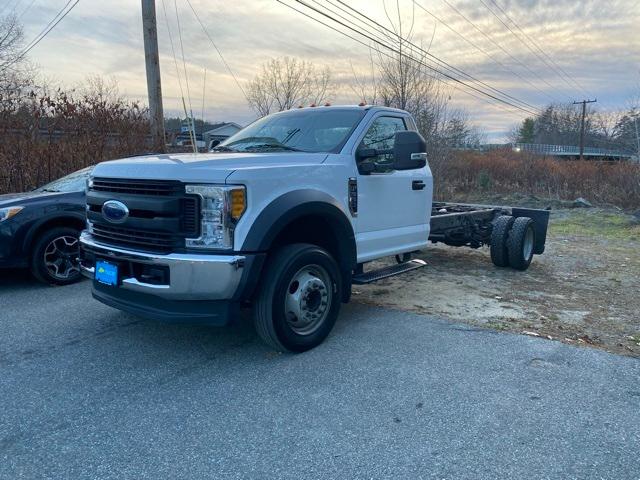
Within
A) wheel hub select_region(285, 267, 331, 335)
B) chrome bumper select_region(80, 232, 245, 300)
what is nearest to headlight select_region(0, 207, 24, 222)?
chrome bumper select_region(80, 232, 245, 300)

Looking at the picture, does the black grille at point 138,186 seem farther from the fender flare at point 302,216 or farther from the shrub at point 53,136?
the shrub at point 53,136

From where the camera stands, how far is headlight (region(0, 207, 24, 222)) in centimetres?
585

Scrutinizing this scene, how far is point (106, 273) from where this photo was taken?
3846 millimetres

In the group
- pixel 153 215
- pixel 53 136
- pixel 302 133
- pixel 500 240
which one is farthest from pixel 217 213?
pixel 53 136

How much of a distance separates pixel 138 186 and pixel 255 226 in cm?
96

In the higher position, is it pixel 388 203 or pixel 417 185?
pixel 417 185

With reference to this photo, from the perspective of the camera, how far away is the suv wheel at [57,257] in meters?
6.11

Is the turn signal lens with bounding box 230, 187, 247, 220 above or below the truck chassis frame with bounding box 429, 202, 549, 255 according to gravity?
above

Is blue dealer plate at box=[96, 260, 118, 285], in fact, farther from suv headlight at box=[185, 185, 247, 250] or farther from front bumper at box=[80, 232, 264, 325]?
suv headlight at box=[185, 185, 247, 250]

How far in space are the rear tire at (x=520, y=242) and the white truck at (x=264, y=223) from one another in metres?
2.74

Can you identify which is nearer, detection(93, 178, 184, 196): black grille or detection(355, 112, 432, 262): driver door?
detection(93, 178, 184, 196): black grille

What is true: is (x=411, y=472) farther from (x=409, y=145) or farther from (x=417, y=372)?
(x=409, y=145)

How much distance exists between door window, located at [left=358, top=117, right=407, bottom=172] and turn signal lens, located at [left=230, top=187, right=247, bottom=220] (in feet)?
5.19

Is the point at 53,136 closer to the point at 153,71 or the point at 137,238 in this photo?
the point at 153,71
